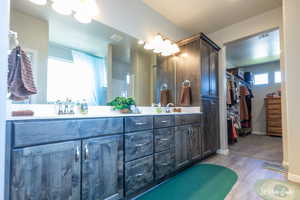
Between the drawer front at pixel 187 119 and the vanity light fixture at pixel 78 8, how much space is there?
168cm

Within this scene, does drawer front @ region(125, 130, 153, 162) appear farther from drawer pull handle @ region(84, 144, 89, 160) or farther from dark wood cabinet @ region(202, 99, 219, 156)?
dark wood cabinet @ region(202, 99, 219, 156)

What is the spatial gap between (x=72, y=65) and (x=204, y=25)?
2770mm

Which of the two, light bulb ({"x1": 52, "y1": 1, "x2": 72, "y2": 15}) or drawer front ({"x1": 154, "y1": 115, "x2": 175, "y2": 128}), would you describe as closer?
light bulb ({"x1": 52, "y1": 1, "x2": 72, "y2": 15})

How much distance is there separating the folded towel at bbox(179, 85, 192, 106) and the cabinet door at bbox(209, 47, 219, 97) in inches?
18.3

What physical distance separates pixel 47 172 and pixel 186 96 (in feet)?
7.65

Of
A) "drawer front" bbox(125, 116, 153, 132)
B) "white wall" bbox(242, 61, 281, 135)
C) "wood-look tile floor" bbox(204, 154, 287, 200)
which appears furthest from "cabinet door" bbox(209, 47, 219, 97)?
"white wall" bbox(242, 61, 281, 135)

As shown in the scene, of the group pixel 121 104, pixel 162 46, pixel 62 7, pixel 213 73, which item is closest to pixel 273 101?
pixel 213 73

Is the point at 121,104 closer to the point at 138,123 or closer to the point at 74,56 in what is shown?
the point at 138,123

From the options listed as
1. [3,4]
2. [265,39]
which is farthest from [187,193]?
[265,39]

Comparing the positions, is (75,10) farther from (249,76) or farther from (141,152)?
(249,76)

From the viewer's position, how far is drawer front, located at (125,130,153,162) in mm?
1501

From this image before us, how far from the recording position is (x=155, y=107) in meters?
2.57

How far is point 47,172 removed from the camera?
1.03 meters

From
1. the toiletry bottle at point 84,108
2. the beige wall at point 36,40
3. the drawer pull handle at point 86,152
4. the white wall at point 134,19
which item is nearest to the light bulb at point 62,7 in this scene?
the beige wall at point 36,40
